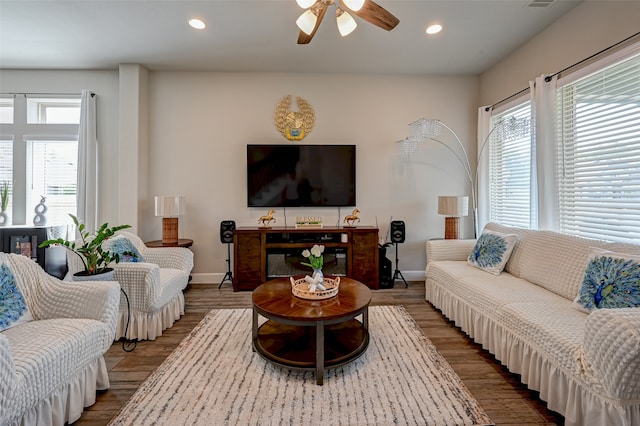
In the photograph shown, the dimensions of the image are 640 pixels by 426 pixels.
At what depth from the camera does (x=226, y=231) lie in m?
3.75

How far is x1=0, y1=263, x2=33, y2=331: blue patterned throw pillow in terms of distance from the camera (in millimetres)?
1546

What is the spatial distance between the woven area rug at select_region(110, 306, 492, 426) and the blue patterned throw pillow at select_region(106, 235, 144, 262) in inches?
39.6

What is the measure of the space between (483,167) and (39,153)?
6.31 metres

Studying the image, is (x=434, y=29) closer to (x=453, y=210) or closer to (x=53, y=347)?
(x=453, y=210)

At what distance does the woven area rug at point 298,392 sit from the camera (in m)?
1.49

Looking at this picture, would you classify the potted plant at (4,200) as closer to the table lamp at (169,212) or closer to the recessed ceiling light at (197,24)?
the table lamp at (169,212)

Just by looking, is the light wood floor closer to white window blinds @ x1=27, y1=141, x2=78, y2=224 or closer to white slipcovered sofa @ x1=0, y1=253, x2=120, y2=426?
white slipcovered sofa @ x1=0, y1=253, x2=120, y2=426

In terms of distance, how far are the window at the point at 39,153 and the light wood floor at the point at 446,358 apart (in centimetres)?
265

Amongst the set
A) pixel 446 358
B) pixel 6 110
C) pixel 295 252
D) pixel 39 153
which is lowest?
pixel 446 358

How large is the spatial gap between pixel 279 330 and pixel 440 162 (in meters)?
3.35

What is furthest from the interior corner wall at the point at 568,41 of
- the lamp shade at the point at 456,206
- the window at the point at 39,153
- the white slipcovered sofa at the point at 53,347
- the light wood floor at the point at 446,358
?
the window at the point at 39,153

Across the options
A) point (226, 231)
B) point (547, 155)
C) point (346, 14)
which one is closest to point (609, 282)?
point (547, 155)

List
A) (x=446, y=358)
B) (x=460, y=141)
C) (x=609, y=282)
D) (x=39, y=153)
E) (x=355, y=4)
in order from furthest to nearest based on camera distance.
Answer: (x=460, y=141) < (x=39, y=153) < (x=446, y=358) < (x=355, y=4) < (x=609, y=282)

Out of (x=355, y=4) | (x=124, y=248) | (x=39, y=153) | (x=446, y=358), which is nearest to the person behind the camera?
(x=355, y=4)
